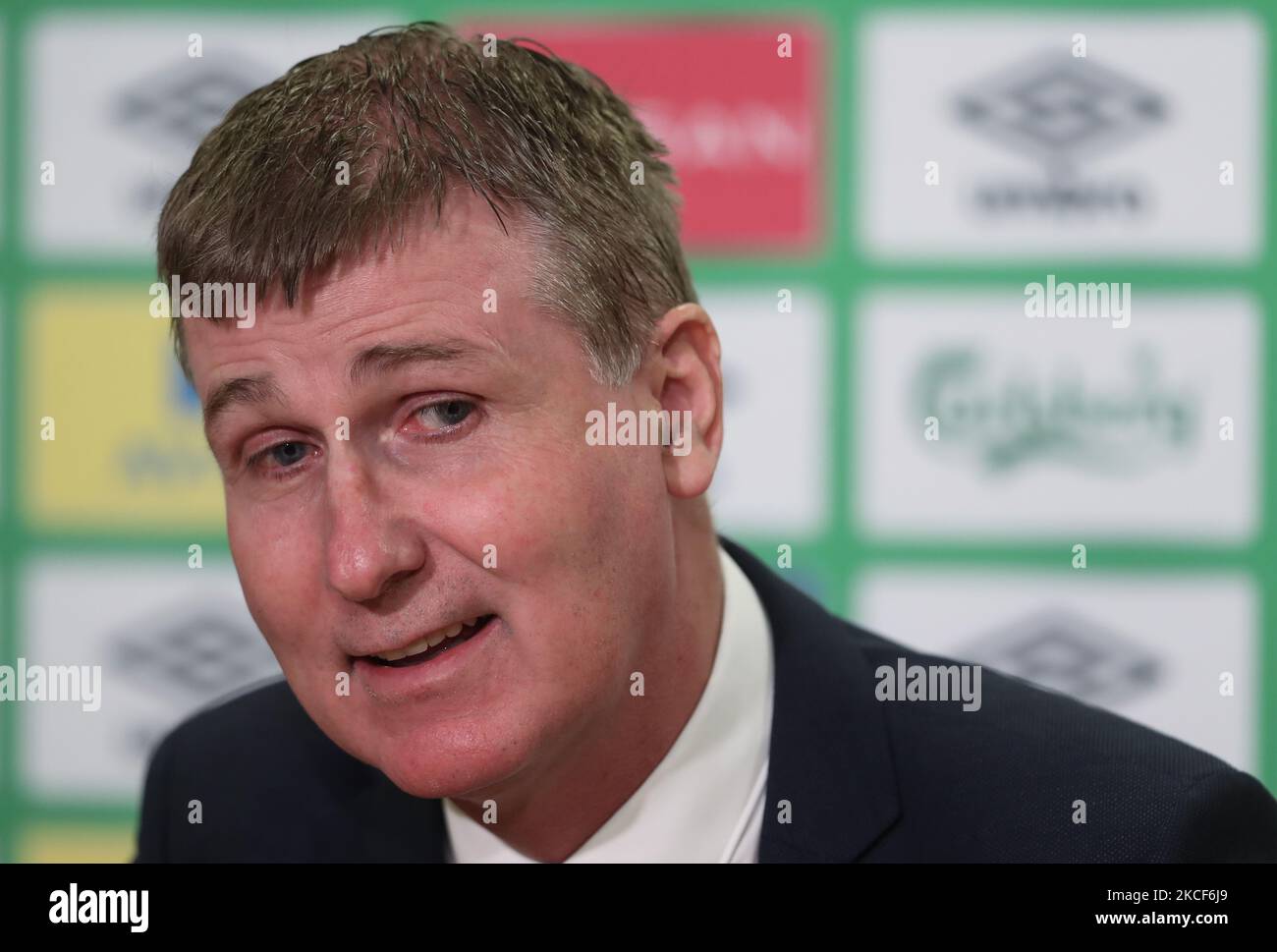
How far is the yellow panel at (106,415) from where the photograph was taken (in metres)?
2.44

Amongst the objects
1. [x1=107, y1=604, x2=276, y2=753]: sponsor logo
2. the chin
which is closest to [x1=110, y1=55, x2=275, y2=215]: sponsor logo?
[x1=107, y1=604, x2=276, y2=753]: sponsor logo

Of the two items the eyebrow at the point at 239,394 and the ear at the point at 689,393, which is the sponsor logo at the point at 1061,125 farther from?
the eyebrow at the point at 239,394

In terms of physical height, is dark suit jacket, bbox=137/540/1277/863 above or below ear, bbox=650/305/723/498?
below

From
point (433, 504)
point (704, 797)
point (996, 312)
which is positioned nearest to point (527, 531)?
point (433, 504)

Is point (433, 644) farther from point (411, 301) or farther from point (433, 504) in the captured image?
point (411, 301)

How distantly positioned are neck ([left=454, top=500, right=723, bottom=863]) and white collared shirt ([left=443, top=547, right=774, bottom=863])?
12 mm

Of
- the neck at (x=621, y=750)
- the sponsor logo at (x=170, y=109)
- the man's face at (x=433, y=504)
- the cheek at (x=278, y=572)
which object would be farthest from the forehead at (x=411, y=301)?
the sponsor logo at (x=170, y=109)

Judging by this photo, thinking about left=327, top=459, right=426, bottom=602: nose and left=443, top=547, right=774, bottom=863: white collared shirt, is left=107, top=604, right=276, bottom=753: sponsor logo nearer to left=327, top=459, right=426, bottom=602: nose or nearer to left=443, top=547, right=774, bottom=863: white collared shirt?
left=443, top=547, right=774, bottom=863: white collared shirt

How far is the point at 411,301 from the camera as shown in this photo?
3.29ft

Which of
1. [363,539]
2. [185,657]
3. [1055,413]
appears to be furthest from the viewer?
[185,657]

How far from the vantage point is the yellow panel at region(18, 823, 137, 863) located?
244 centimetres

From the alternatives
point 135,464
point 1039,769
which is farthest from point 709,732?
point 135,464

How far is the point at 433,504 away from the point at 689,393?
296 mm

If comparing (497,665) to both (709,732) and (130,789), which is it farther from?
(130,789)
